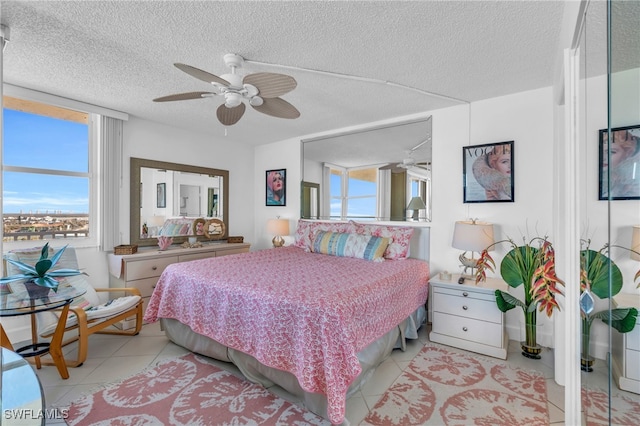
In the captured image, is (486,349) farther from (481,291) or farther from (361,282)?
(361,282)

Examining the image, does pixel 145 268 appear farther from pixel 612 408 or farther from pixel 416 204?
pixel 612 408

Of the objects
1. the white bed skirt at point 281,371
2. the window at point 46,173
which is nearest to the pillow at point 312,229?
the white bed skirt at point 281,371

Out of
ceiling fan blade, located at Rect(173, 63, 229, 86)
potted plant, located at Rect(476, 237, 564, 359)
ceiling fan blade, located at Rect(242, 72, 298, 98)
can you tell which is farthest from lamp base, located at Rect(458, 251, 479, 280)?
ceiling fan blade, located at Rect(173, 63, 229, 86)

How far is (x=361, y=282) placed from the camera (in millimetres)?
2203

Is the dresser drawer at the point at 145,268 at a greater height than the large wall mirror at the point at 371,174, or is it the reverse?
the large wall mirror at the point at 371,174

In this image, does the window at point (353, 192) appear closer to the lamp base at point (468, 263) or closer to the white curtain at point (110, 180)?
the lamp base at point (468, 263)

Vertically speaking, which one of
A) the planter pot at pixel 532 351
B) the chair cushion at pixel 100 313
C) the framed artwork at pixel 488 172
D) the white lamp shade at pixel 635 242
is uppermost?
the framed artwork at pixel 488 172

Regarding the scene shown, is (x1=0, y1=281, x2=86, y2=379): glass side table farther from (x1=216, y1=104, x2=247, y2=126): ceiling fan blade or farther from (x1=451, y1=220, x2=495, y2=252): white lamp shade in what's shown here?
(x1=451, y1=220, x2=495, y2=252): white lamp shade

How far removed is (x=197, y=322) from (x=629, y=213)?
257 centimetres

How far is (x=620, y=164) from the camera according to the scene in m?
0.85

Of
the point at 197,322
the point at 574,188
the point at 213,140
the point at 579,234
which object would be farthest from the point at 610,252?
the point at 213,140

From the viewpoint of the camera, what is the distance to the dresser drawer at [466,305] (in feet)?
8.30

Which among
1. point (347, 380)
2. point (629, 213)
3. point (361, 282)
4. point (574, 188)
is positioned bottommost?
point (347, 380)

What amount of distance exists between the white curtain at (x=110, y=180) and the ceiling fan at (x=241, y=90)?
1.83 metres
